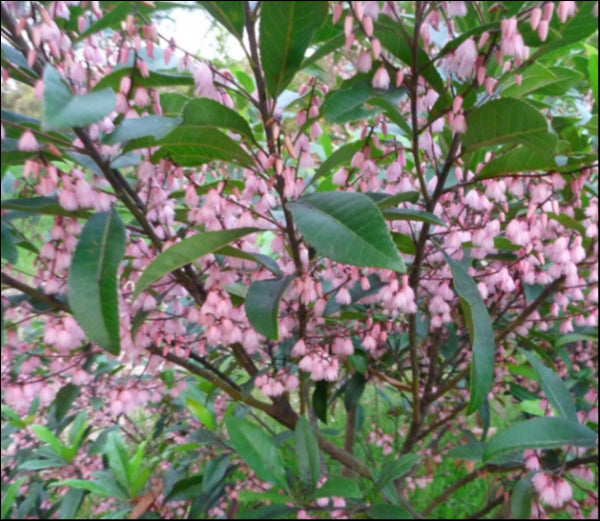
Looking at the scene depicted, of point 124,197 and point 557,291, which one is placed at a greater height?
point 124,197

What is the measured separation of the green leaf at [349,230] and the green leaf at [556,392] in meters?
0.70

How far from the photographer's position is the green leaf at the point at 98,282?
0.69 m

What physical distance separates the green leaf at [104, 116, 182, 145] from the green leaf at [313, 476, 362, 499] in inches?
31.6

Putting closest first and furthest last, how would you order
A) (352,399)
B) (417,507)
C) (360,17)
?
(360,17)
(352,399)
(417,507)

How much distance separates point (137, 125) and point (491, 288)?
37.9 inches

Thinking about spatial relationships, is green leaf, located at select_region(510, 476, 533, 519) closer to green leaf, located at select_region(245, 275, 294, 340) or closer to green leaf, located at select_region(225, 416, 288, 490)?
green leaf, located at select_region(225, 416, 288, 490)

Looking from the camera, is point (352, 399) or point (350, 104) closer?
point (350, 104)

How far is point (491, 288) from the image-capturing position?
1.27 metres

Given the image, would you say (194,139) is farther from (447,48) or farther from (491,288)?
(491,288)

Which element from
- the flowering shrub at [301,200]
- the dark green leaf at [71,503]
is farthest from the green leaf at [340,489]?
the dark green leaf at [71,503]

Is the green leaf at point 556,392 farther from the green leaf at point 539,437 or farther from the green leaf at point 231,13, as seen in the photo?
the green leaf at point 231,13

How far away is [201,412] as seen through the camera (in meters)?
1.46

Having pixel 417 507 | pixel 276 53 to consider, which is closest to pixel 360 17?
pixel 276 53

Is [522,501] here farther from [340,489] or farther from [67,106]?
[67,106]
